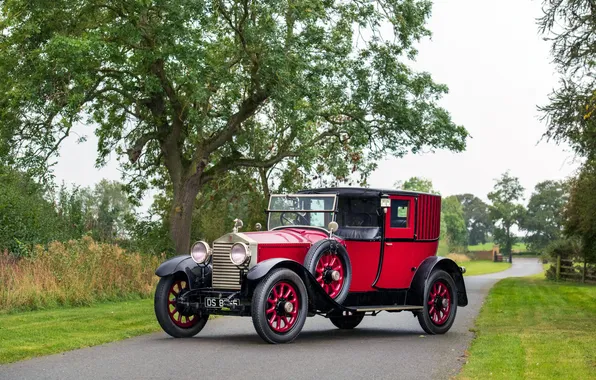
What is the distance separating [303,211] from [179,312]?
2550 millimetres

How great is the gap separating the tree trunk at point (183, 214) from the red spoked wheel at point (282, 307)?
18.8 metres

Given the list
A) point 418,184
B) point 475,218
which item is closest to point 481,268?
point 418,184

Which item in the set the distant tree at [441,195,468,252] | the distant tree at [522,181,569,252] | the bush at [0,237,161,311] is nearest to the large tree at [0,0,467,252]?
the bush at [0,237,161,311]

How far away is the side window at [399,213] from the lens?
14680mm

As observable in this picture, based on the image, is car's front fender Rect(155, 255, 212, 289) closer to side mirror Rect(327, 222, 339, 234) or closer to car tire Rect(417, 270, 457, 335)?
side mirror Rect(327, 222, 339, 234)

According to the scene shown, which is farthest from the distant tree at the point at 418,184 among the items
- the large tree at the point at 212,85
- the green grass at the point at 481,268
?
the large tree at the point at 212,85

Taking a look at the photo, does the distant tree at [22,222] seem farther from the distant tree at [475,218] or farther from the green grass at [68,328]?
the distant tree at [475,218]

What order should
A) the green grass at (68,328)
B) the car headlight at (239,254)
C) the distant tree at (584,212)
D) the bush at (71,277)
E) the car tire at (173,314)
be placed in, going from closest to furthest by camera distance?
the green grass at (68,328) → the car headlight at (239,254) → the car tire at (173,314) → the bush at (71,277) → the distant tree at (584,212)

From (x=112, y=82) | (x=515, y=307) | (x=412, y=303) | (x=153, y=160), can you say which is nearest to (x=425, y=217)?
(x=412, y=303)

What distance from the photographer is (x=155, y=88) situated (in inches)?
1093

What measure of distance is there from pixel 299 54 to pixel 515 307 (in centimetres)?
1040

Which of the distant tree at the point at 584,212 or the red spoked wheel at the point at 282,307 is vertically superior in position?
the distant tree at the point at 584,212

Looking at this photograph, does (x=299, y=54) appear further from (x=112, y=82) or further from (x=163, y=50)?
(x=112, y=82)

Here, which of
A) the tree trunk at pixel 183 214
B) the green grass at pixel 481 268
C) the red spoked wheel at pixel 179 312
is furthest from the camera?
the green grass at pixel 481 268
